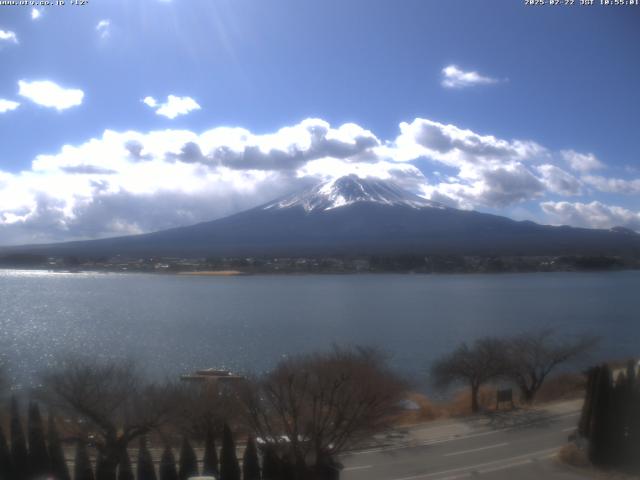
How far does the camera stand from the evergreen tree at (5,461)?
697 cm

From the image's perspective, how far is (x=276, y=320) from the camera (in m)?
28.5

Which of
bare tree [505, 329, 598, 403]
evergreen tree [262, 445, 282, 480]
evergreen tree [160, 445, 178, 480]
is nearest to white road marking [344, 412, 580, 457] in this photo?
evergreen tree [262, 445, 282, 480]

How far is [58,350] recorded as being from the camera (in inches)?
715

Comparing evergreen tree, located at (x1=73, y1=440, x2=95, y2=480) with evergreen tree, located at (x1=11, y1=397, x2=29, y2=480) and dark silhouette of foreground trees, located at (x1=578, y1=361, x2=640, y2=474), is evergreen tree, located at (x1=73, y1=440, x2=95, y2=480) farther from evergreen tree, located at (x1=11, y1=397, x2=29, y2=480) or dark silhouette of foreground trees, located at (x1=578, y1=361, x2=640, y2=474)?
dark silhouette of foreground trees, located at (x1=578, y1=361, x2=640, y2=474)

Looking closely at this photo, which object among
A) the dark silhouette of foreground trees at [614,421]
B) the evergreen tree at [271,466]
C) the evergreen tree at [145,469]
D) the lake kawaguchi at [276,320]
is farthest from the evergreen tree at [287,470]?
the lake kawaguchi at [276,320]

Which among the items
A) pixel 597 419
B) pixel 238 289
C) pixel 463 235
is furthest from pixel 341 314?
pixel 463 235

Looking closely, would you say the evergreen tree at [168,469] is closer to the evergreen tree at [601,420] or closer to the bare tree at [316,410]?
the bare tree at [316,410]

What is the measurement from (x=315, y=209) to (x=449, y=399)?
112 m

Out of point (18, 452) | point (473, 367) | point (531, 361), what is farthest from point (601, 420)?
point (531, 361)

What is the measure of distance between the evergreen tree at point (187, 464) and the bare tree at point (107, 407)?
0.74 meters

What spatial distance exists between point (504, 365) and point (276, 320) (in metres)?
15.3

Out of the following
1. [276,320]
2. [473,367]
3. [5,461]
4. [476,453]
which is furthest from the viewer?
[276,320]

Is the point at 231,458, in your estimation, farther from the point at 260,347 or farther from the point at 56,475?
the point at 260,347

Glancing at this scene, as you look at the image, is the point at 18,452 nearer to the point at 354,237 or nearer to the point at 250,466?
the point at 250,466
